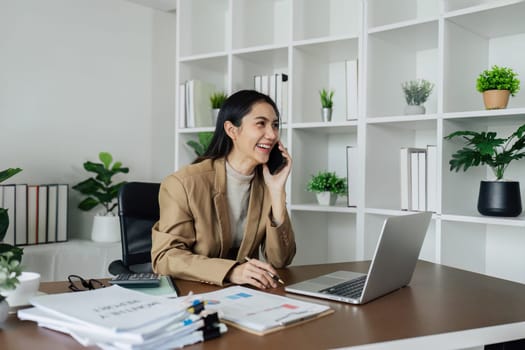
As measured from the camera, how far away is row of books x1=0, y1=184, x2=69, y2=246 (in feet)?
9.95

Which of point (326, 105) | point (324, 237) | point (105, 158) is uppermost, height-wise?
point (326, 105)

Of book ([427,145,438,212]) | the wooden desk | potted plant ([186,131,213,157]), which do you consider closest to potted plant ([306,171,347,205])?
book ([427,145,438,212])

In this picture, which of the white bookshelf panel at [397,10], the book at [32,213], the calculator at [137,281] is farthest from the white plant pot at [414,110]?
the book at [32,213]

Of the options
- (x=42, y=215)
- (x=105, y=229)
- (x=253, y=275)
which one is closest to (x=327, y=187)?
(x=253, y=275)

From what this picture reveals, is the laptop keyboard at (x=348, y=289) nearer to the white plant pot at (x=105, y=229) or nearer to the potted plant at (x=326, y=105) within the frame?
the potted plant at (x=326, y=105)

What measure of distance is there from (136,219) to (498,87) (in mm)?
1668

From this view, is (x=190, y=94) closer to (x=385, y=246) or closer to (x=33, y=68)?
(x=33, y=68)

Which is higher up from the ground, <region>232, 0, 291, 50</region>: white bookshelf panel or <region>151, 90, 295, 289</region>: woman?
<region>232, 0, 291, 50</region>: white bookshelf panel

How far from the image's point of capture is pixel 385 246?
1288 millimetres

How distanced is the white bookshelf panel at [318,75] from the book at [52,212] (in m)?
1.56

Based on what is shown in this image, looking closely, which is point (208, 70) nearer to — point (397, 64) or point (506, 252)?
point (397, 64)

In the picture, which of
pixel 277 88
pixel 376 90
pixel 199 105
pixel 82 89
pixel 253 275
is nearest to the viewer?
pixel 253 275

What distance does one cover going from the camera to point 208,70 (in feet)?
11.1

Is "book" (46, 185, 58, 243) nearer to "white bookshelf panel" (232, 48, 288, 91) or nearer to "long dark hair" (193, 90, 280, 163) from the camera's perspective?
"white bookshelf panel" (232, 48, 288, 91)
